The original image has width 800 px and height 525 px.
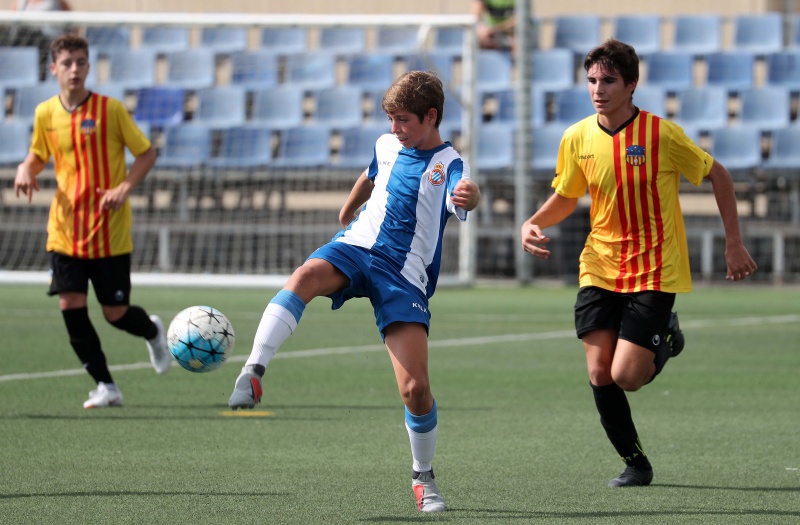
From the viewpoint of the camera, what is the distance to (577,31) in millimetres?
21094

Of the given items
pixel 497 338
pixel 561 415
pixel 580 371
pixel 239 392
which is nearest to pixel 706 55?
pixel 497 338

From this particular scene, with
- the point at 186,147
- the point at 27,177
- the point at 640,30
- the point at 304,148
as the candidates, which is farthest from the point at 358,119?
the point at 27,177

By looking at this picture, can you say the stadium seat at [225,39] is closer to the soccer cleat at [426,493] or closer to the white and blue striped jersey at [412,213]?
the white and blue striped jersey at [412,213]

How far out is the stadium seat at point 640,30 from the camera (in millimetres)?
20797

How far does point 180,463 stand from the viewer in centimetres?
593

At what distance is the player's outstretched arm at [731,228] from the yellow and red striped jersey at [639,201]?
89mm

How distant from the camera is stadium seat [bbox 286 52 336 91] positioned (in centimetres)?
2047

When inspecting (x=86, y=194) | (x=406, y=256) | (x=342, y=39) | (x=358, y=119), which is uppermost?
(x=342, y=39)

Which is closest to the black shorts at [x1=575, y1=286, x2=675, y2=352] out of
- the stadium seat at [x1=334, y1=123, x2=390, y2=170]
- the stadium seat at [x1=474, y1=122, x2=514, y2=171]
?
the stadium seat at [x1=334, y1=123, x2=390, y2=170]

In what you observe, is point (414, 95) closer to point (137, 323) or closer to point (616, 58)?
point (616, 58)

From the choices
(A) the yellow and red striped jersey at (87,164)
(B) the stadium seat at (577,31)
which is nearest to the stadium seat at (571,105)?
(B) the stadium seat at (577,31)

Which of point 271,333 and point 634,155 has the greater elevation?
point 634,155

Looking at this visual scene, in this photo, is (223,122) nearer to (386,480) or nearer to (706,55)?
(706,55)

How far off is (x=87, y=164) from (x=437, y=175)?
3.63m
